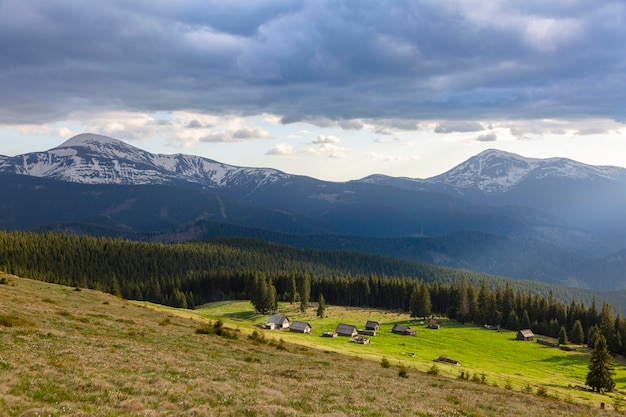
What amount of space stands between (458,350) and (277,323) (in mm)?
48367

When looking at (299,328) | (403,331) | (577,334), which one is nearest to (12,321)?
(299,328)

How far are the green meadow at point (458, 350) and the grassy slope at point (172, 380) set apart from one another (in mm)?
29045

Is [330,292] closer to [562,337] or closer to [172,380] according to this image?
[562,337]

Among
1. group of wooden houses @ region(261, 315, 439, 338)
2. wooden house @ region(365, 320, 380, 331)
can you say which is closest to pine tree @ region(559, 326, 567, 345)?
group of wooden houses @ region(261, 315, 439, 338)

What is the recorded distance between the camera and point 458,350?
10825cm

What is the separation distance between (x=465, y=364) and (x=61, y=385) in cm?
8117

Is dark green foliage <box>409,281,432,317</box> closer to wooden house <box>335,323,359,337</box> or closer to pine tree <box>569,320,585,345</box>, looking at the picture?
wooden house <box>335,323,359,337</box>

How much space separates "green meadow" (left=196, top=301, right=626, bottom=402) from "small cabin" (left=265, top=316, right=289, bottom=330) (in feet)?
20.4

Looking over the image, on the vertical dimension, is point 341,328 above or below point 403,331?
above

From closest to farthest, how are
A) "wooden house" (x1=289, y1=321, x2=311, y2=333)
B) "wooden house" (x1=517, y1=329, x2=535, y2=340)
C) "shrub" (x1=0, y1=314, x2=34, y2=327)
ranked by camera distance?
"shrub" (x1=0, y1=314, x2=34, y2=327) → "wooden house" (x1=289, y1=321, x2=311, y2=333) → "wooden house" (x1=517, y1=329, x2=535, y2=340)

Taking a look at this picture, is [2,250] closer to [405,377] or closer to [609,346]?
[405,377]

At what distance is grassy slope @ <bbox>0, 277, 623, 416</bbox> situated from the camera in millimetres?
24375

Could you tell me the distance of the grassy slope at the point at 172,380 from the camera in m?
24.4

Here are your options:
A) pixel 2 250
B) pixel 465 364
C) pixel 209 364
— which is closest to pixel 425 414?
pixel 209 364
